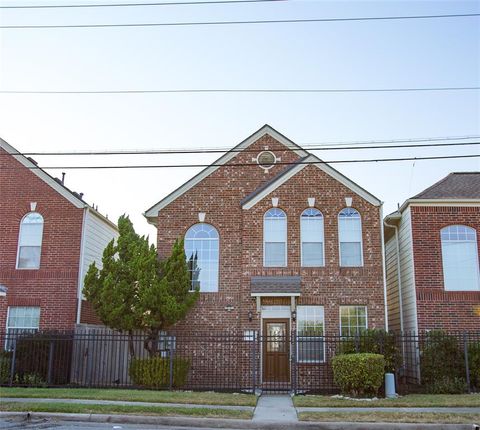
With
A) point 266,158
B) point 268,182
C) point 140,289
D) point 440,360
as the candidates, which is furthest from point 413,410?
point 266,158

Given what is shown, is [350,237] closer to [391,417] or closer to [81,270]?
[391,417]

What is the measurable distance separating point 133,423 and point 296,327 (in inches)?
321

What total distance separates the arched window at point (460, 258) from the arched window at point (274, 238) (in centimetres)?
537

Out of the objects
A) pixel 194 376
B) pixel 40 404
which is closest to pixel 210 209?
pixel 194 376

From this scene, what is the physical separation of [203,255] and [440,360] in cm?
855

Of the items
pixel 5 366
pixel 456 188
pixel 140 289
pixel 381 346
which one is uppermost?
pixel 456 188

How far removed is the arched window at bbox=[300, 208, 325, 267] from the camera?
19.1 meters

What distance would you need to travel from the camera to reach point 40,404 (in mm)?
12336

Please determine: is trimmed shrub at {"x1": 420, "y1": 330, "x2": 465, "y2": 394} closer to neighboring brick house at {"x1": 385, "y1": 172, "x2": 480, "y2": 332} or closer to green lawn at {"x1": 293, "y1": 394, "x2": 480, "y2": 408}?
neighboring brick house at {"x1": 385, "y1": 172, "x2": 480, "y2": 332}

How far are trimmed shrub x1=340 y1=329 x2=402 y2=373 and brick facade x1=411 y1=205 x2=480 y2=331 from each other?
171cm

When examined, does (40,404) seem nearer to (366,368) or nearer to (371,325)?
(366,368)

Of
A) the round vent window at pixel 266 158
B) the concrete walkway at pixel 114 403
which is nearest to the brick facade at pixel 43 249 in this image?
the concrete walkway at pixel 114 403

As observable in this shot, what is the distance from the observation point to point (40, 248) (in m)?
19.8

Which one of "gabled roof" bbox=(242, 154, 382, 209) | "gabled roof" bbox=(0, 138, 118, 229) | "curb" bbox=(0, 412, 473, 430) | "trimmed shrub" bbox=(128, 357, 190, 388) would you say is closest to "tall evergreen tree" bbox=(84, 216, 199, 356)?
"trimmed shrub" bbox=(128, 357, 190, 388)
